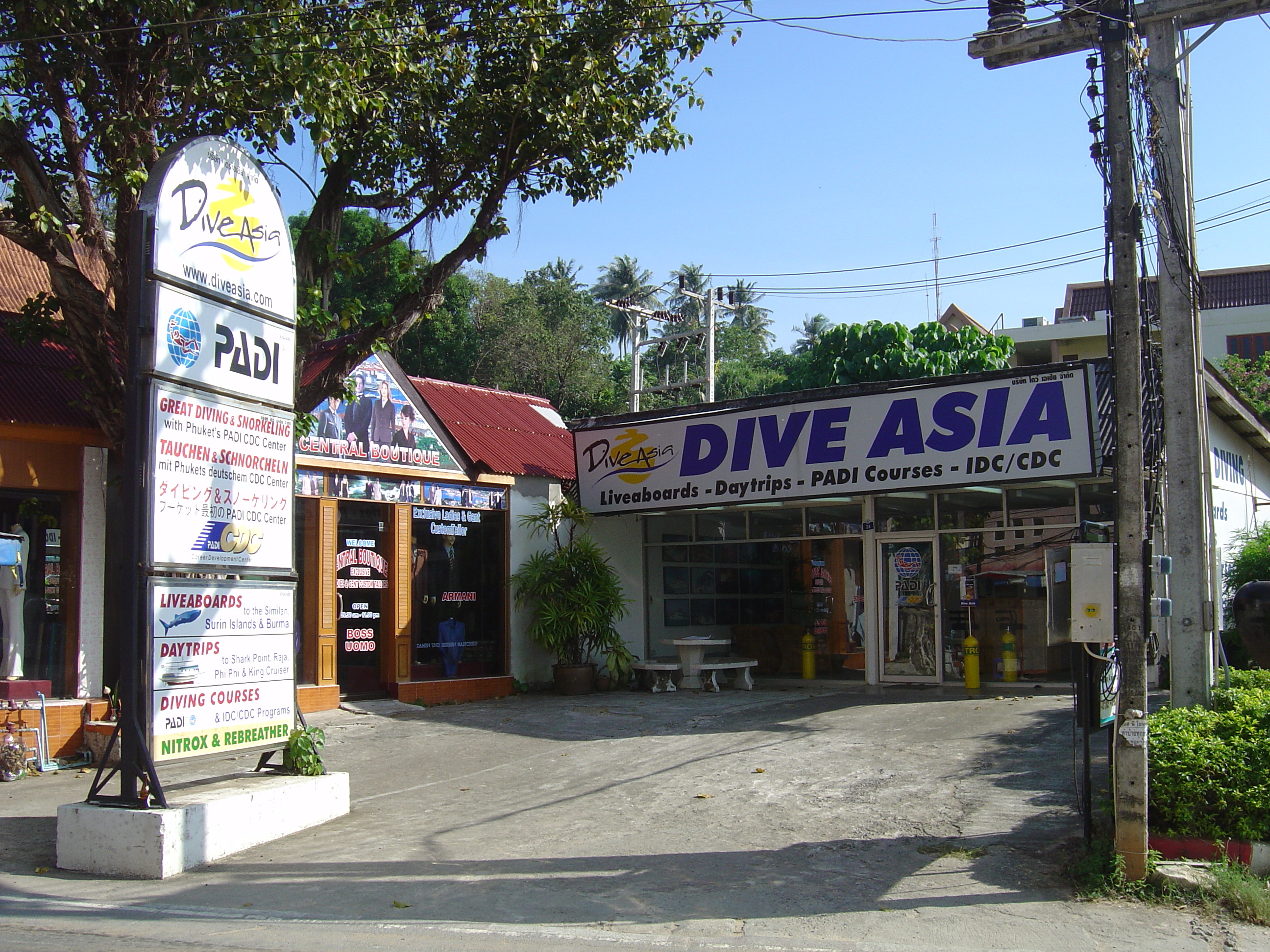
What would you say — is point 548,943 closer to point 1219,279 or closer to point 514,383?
point 514,383

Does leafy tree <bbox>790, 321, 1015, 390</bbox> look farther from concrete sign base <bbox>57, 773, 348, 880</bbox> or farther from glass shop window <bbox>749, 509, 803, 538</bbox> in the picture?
concrete sign base <bbox>57, 773, 348, 880</bbox>

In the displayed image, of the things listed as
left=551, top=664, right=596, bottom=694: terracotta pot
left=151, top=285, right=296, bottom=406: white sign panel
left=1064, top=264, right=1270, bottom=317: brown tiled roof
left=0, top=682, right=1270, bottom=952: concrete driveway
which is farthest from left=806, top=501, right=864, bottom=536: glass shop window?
left=1064, top=264, right=1270, bottom=317: brown tiled roof

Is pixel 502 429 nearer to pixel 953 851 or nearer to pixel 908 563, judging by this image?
pixel 908 563

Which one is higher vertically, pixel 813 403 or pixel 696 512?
pixel 813 403

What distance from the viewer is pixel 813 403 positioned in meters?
14.9

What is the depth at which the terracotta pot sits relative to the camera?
1612 cm

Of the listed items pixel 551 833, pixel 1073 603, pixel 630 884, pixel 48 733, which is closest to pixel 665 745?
pixel 551 833

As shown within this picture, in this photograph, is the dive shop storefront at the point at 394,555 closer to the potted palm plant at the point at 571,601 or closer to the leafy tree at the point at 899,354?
the potted palm plant at the point at 571,601

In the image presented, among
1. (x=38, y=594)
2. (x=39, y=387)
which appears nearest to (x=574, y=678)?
(x=38, y=594)

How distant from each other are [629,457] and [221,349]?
360 inches

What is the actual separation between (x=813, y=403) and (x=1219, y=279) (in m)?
36.5

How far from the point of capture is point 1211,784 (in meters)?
6.93

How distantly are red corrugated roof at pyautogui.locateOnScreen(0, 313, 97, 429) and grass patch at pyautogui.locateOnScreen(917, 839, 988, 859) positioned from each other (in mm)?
Answer: 9132

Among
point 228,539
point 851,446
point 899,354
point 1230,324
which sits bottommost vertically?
point 228,539
